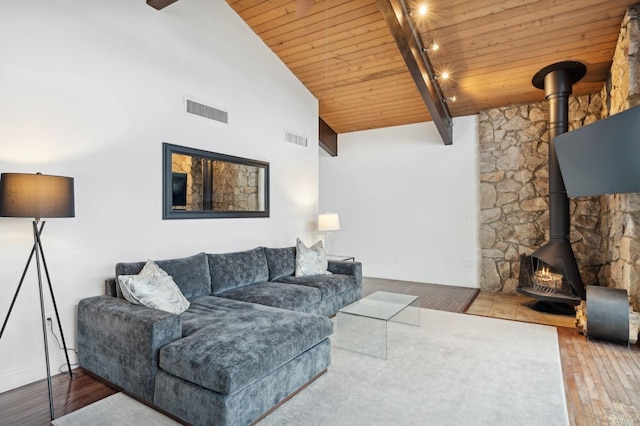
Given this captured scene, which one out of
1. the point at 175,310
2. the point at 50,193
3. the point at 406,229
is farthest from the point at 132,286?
the point at 406,229

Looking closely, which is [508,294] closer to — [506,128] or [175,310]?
[506,128]

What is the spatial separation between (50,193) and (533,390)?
3369 millimetres

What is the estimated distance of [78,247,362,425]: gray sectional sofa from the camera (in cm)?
188

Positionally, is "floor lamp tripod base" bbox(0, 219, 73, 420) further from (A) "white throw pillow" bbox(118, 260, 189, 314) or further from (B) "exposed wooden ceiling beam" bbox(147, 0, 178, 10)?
(B) "exposed wooden ceiling beam" bbox(147, 0, 178, 10)

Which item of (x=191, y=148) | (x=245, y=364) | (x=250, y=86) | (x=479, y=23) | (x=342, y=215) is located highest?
(x=479, y=23)

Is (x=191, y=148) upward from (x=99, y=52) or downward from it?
downward

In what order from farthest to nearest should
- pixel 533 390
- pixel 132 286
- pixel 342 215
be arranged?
1. pixel 342 215
2. pixel 132 286
3. pixel 533 390

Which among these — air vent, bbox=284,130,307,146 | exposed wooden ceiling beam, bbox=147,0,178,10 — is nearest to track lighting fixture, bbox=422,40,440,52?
air vent, bbox=284,130,307,146

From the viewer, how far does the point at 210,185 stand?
155 inches

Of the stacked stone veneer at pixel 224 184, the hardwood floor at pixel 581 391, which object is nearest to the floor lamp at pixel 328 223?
the stacked stone veneer at pixel 224 184

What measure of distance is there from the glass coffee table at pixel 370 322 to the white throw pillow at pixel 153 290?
1.37 m

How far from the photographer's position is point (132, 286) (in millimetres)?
2529

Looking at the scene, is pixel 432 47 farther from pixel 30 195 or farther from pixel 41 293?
pixel 41 293

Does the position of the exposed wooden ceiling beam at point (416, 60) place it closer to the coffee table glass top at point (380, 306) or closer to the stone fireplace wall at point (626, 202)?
the stone fireplace wall at point (626, 202)
